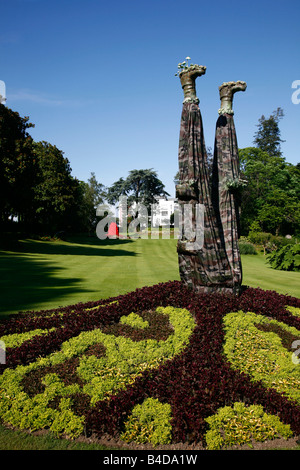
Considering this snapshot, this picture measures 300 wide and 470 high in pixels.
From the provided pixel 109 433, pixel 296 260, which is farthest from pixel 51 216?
pixel 109 433

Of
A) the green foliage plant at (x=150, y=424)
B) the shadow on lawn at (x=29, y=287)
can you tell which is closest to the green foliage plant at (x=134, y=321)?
the green foliage plant at (x=150, y=424)

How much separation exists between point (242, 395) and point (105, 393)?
2.23m

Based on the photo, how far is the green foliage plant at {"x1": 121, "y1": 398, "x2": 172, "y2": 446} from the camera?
4.30 meters

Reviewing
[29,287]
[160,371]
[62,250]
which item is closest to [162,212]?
[62,250]

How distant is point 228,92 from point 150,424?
8.29 meters

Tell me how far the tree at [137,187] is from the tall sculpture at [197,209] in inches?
1951

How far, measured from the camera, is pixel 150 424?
176 inches

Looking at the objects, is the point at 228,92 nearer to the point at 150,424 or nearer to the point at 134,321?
the point at 134,321

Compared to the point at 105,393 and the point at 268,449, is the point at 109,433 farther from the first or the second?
the point at 268,449

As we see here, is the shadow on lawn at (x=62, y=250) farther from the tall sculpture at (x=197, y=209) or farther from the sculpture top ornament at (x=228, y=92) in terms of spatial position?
the sculpture top ornament at (x=228, y=92)

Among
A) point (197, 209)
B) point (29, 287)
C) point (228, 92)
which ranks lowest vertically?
point (29, 287)

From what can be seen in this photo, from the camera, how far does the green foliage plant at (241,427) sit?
14.2ft

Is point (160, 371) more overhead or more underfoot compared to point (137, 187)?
more underfoot

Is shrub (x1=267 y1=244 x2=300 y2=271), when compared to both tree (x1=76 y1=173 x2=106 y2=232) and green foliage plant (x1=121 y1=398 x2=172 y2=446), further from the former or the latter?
tree (x1=76 y1=173 x2=106 y2=232)
